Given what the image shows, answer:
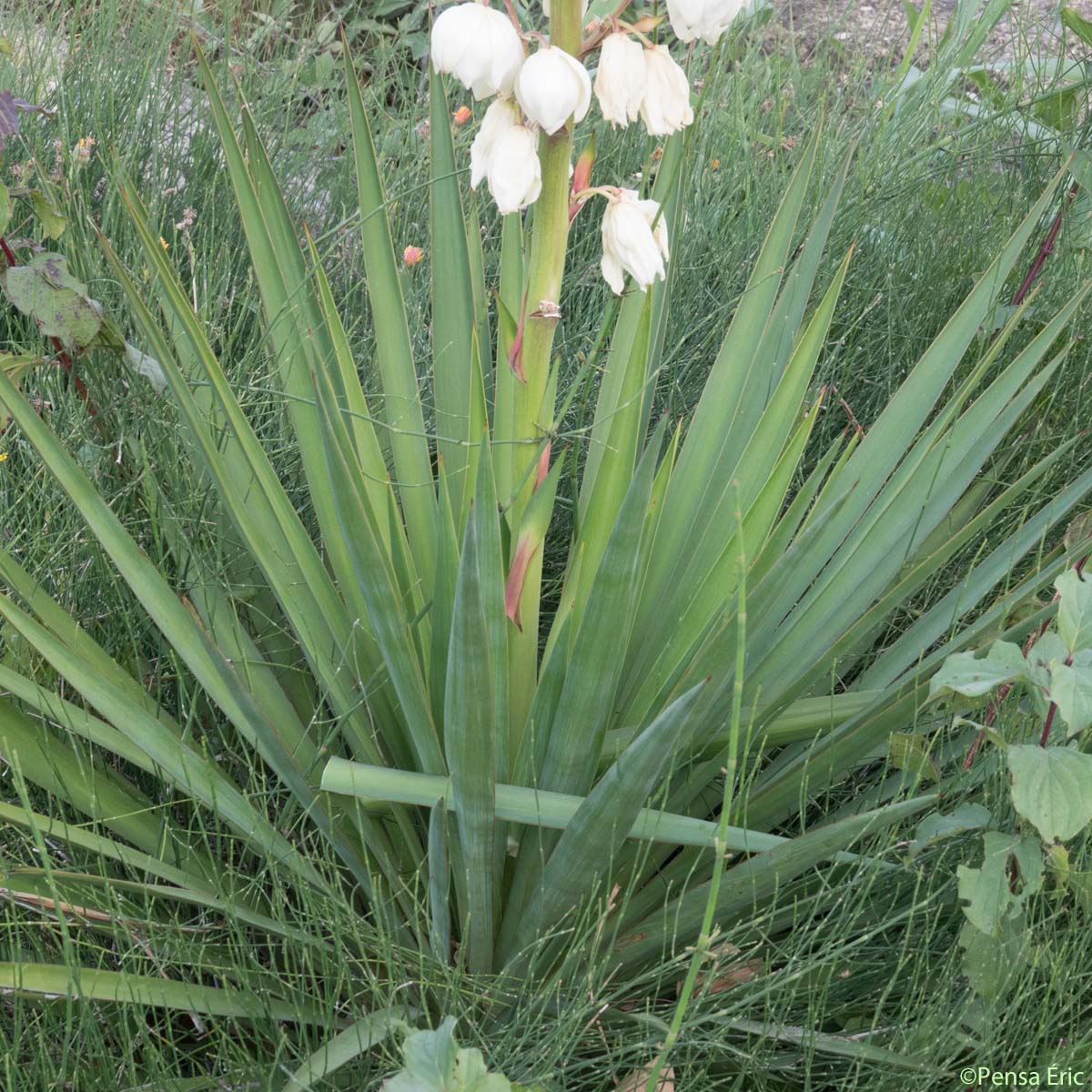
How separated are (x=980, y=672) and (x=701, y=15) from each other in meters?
0.67

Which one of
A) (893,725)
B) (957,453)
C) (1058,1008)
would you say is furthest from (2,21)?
(1058,1008)

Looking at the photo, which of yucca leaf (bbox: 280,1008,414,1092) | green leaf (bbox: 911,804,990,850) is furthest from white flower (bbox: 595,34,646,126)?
yucca leaf (bbox: 280,1008,414,1092)

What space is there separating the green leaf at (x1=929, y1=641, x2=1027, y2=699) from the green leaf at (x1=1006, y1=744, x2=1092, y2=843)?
70 millimetres

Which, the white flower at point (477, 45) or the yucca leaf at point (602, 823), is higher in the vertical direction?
the white flower at point (477, 45)

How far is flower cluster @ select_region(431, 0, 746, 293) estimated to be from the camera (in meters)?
1.05

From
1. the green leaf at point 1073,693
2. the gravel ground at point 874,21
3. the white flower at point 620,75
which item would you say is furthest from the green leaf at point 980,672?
the gravel ground at point 874,21

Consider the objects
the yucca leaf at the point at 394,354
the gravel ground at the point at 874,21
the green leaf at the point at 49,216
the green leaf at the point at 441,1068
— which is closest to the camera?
the green leaf at the point at 441,1068

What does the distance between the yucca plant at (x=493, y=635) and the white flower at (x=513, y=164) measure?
0.23 ft

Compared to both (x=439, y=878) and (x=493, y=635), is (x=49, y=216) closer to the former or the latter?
(x=493, y=635)

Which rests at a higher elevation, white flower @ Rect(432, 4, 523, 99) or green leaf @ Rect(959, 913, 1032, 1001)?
white flower @ Rect(432, 4, 523, 99)

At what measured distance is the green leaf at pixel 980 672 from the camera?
1062 millimetres

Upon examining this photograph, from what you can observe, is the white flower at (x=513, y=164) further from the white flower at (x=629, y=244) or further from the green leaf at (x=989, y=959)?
the green leaf at (x=989, y=959)

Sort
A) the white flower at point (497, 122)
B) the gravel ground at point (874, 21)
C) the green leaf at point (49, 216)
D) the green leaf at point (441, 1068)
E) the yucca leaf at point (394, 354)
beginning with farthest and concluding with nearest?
1. the gravel ground at point (874, 21)
2. the green leaf at point (49, 216)
3. the yucca leaf at point (394, 354)
4. the white flower at point (497, 122)
5. the green leaf at point (441, 1068)

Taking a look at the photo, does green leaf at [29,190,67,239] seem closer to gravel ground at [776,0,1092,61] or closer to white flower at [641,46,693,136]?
white flower at [641,46,693,136]
